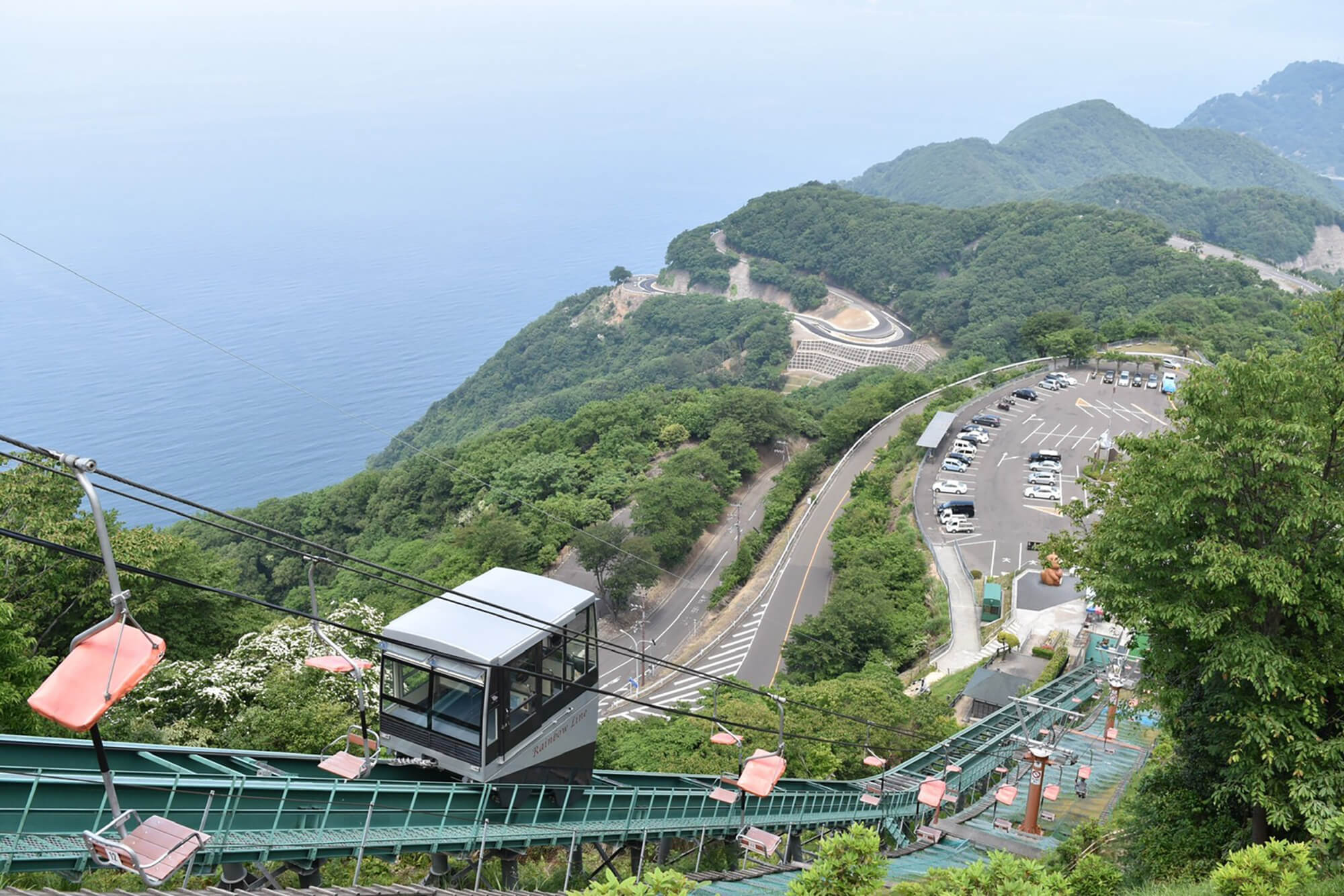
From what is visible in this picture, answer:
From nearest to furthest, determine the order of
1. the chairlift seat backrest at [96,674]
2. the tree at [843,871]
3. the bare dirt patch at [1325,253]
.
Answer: the chairlift seat backrest at [96,674] → the tree at [843,871] → the bare dirt patch at [1325,253]

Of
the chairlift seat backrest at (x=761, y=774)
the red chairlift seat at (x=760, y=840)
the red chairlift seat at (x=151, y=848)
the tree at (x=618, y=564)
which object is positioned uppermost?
the red chairlift seat at (x=151, y=848)

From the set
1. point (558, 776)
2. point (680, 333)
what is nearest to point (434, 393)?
point (680, 333)

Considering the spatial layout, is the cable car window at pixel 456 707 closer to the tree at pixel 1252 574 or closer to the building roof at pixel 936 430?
the tree at pixel 1252 574

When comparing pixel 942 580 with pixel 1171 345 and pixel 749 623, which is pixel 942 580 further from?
pixel 1171 345

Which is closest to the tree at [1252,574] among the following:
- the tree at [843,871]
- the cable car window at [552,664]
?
the tree at [843,871]

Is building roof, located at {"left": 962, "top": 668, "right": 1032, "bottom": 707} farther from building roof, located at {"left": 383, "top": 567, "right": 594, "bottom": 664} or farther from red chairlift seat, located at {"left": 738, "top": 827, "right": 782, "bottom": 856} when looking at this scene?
building roof, located at {"left": 383, "top": 567, "right": 594, "bottom": 664}

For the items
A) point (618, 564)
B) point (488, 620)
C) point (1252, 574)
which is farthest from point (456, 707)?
point (618, 564)
